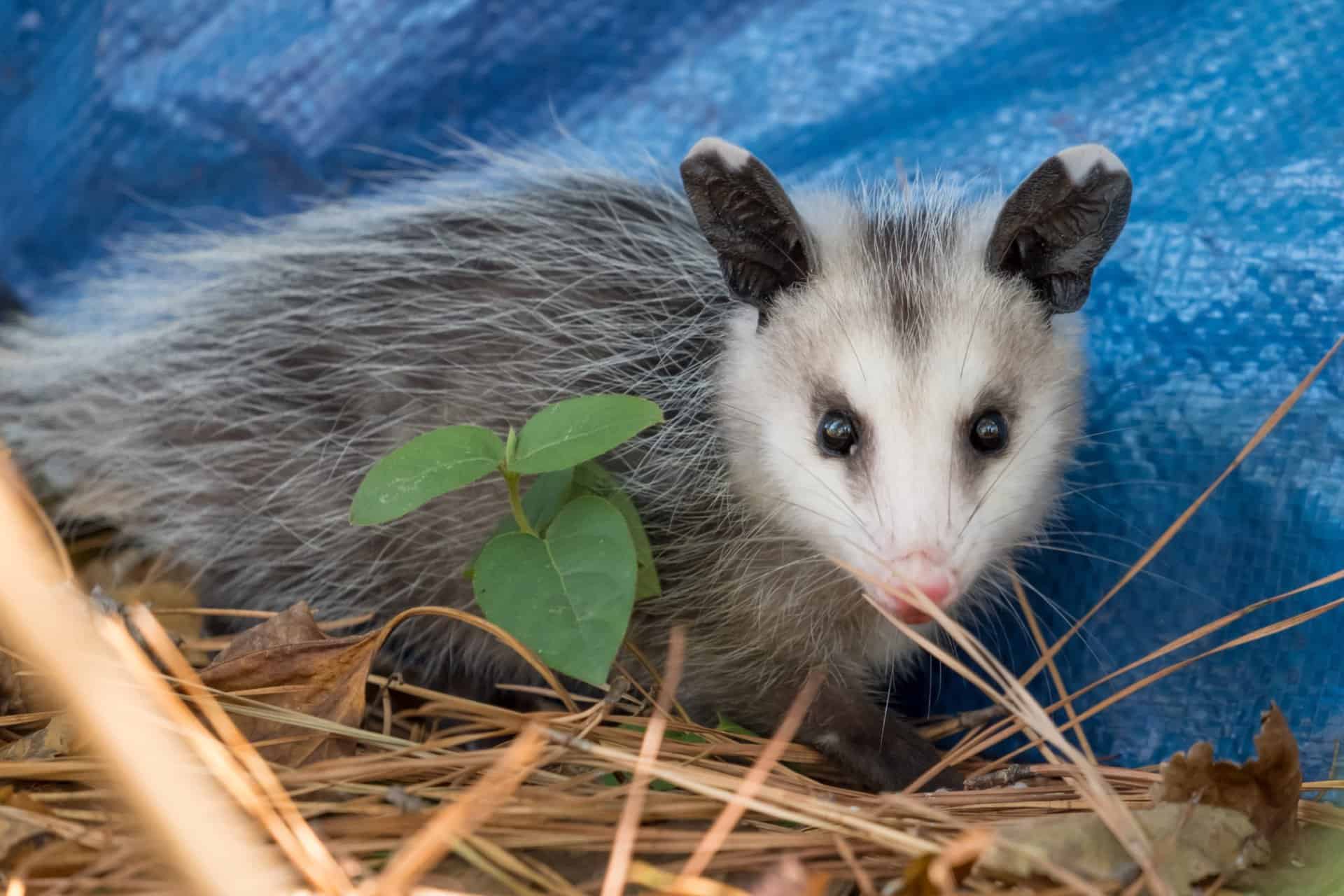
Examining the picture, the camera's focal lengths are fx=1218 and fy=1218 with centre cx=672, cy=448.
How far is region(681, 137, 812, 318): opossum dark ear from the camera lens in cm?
158

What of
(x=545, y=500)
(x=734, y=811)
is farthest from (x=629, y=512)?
(x=734, y=811)

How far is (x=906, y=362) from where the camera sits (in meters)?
1.62

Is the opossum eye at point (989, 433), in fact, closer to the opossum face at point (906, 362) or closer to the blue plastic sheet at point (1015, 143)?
the opossum face at point (906, 362)

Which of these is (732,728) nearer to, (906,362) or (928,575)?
(928,575)

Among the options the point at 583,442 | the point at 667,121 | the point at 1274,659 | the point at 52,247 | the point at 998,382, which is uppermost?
the point at 52,247

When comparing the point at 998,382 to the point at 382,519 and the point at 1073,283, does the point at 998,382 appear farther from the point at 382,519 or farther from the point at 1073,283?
the point at 382,519

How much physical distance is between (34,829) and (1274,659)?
1.61 metres

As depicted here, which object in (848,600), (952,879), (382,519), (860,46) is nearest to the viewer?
(952,879)

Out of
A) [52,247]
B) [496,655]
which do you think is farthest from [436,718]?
[52,247]

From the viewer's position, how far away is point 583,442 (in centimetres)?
159

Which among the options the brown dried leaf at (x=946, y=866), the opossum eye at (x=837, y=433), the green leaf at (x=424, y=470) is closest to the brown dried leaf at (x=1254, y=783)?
the brown dried leaf at (x=946, y=866)

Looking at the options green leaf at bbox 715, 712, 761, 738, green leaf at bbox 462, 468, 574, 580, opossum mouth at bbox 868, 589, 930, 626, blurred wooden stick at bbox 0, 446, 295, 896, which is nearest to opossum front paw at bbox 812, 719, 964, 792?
green leaf at bbox 715, 712, 761, 738

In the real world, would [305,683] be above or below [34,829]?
below

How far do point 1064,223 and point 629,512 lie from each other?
0.74 meters
